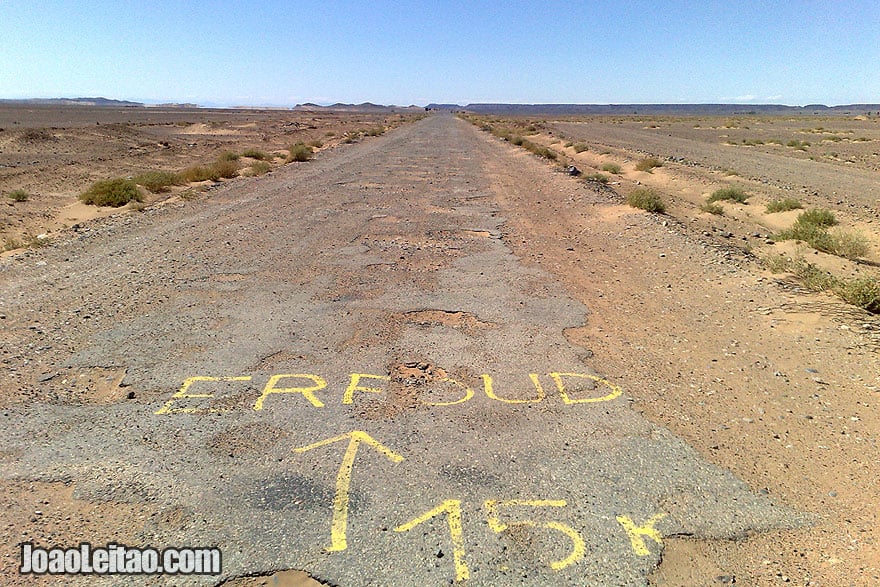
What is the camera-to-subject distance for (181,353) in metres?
5.23

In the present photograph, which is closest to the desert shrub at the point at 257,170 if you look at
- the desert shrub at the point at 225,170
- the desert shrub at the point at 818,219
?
the desert shrub at the point at 225,170

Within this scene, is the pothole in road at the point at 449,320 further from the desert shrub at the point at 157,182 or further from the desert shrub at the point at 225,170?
the desert shrub at the point at 225,170

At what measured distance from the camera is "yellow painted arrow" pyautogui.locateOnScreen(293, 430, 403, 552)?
2.97m

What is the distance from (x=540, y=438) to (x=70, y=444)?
354cm

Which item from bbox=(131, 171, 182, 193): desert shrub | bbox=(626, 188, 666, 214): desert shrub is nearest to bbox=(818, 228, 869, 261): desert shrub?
bbox=(626, 188, 666, 214): desert shrub

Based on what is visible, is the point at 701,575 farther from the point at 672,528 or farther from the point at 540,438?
the point at 540,438

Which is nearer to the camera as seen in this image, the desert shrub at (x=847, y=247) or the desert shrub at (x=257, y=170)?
the desert shrub at (x=847, y=247)

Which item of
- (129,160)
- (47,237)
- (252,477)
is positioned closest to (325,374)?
(252,477)

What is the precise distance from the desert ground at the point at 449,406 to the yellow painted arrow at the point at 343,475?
0.06 feet

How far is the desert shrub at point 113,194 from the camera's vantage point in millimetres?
13906

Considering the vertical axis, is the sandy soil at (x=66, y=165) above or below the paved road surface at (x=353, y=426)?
above

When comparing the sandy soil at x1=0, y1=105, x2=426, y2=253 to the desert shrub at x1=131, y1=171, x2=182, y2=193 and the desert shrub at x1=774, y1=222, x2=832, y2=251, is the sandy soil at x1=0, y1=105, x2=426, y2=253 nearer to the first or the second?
the desert shrub at x1=131, y1=171, x2=182, y2=193

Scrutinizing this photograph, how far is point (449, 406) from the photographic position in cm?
438

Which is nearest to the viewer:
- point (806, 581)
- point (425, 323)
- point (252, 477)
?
point (806, 581)
